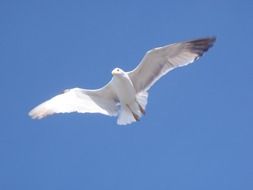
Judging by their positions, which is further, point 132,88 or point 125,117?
point 132,88

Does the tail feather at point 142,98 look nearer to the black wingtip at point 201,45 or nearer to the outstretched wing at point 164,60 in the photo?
the outstretched wing at point 164,60

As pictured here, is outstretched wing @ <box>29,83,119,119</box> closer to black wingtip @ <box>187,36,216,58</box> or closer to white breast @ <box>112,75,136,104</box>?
white breast @ <box>112,75,136,104</box>

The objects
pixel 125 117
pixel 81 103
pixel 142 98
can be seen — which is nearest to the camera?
pixel 125 117

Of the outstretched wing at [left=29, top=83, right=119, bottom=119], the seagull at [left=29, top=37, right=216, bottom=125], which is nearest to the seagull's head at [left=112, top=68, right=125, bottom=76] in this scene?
the seagull at [left=29, top=37, right=216, bottom=125]

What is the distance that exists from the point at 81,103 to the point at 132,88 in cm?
73

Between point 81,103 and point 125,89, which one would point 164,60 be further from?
point 81,103

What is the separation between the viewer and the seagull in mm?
10414

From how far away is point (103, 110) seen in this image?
35.1 feet

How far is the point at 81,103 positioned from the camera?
10.6m

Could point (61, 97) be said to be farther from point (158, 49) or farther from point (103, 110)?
point (158, 49)

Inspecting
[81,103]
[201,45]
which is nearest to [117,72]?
[81,103]

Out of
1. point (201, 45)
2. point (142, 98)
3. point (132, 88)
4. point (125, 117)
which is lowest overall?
point (125, 117)

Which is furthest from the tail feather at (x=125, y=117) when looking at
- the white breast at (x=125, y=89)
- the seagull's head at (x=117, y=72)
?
the seagull's head at (x=117, y=72)

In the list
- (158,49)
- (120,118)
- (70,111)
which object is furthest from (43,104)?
(158,49)
